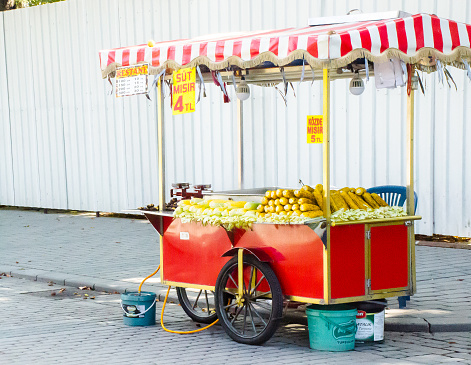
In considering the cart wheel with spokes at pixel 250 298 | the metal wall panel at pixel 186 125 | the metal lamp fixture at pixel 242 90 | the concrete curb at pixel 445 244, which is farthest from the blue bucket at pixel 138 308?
the concrete curb at pixel 445 244

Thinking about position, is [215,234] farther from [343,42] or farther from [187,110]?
[343,42]

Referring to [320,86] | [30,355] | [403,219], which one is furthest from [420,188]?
[30,355]

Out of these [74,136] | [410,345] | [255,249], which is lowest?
[410,345]

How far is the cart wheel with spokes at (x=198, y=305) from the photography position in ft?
23.7

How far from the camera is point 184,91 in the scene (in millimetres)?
6965

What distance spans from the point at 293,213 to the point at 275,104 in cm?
714

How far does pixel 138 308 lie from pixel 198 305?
0.84 metres

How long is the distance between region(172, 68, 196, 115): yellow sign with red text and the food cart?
129mm

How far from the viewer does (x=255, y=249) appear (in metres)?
6.50

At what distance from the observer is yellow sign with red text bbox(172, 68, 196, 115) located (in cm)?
687

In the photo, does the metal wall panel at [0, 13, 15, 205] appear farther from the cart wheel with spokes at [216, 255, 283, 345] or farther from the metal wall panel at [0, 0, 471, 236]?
the cart wheel with spokes at [216, 255, 283, 345]

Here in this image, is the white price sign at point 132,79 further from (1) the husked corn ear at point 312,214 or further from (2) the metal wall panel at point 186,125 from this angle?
(2) the metal wall panel at point 186,125

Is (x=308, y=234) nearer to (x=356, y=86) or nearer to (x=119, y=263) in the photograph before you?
(x=356, y=86)

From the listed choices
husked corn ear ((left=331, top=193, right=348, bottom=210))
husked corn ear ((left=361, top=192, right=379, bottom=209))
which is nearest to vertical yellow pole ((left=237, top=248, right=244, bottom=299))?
husked corn ear ((left=331, top=193, right=348, bottom=210))
